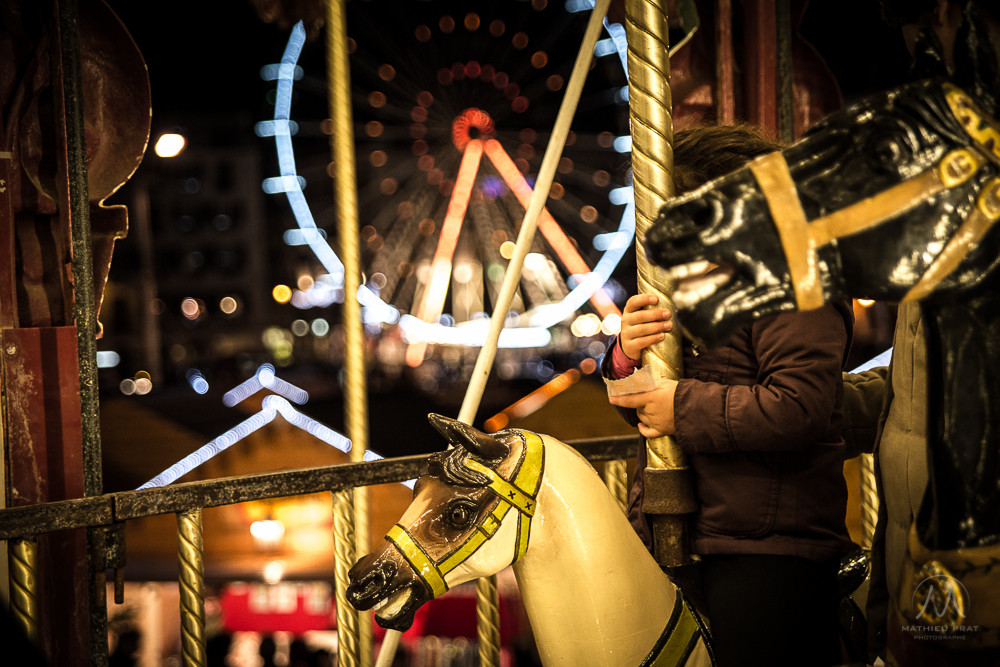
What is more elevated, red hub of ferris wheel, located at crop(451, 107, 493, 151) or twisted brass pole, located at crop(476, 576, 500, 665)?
red hub of ferris wheel, located at crop(451, 107, 493, 151)

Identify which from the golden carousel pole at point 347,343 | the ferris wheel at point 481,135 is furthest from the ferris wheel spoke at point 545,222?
the golden carousel pole at point 347,343

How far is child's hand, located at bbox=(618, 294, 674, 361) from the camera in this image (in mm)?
1266

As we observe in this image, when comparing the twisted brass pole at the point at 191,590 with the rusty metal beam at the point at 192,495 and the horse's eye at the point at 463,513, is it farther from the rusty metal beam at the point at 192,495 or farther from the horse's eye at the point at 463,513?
the horse's eye at the point at 463,513

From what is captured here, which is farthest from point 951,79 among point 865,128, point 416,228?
point 416,228

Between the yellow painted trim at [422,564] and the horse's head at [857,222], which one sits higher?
the horse's head at [857,222]

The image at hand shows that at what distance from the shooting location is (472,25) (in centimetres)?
913

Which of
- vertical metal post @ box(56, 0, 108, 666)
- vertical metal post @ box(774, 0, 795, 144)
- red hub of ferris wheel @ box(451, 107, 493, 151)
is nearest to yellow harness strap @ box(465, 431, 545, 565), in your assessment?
vertical metal post @ box(56, 0, 108, 666)

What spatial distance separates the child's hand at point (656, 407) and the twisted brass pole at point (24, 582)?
1162 mm

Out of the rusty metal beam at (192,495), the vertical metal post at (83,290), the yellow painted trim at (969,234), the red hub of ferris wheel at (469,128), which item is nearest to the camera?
the yellow painted trim at (969,234)

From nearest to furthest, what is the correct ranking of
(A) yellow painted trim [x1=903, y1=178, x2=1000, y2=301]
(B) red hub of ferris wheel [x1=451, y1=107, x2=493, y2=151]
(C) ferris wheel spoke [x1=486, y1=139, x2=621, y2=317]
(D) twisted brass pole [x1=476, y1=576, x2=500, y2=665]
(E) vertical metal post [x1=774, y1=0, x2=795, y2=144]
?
(A) yellow painted trim [x1=903, y1=178, x2=1000, y2=301], (D) twisted brass pole [x1=476, y1=576, x2=500, y2=665], (E) vertical metal post [x1=774, y1=0, x2=795, y2=144], (C) ferris wheel spoke [x1=486, y1=139, x2=621, y2=317], (B) red hub of ferris wheel [x1=451, y1=107, x2=493, y2=151]

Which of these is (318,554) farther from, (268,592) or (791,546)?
(791,546)

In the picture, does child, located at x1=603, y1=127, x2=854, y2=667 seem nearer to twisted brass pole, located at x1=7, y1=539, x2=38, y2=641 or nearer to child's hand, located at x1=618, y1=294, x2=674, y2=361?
child's hand, located at x1=618, y1=294, x2=674, y2=361

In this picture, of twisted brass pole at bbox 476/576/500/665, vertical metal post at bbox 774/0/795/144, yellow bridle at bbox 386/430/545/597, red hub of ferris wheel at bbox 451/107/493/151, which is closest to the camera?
yellow bridle at bbox 386/430/545/597

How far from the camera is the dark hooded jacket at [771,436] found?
121cm
